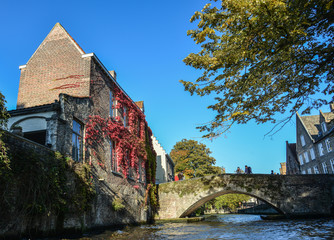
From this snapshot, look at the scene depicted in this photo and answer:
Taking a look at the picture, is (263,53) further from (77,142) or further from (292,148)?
(292,148)

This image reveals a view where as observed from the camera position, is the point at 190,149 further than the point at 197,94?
Yes

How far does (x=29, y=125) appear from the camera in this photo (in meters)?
11.1

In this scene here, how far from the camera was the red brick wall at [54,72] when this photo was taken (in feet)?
44.2

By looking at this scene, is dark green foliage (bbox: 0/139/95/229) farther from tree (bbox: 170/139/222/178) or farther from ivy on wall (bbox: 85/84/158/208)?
tree (bbox: 170/139/222/178)

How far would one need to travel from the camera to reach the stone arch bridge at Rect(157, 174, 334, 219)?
740 inches

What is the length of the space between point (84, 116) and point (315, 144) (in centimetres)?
2873

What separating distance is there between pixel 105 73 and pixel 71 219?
8.22m

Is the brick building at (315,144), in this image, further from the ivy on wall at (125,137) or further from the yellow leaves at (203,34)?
the yellow leaves at (203,34)

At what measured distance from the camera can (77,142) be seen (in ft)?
36.9

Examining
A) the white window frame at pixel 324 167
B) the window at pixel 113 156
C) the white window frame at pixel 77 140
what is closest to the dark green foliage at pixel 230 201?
the white window frame at pixel 324 167

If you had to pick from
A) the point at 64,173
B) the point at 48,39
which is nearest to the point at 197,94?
the point at 64,173

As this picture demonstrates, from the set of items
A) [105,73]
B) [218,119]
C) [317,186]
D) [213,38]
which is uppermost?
[105,73]

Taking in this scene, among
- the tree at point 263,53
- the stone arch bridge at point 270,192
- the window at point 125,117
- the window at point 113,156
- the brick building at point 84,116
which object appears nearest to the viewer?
the tree at point 263,53

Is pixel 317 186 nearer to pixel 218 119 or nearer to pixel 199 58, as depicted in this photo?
pixel 218 119
